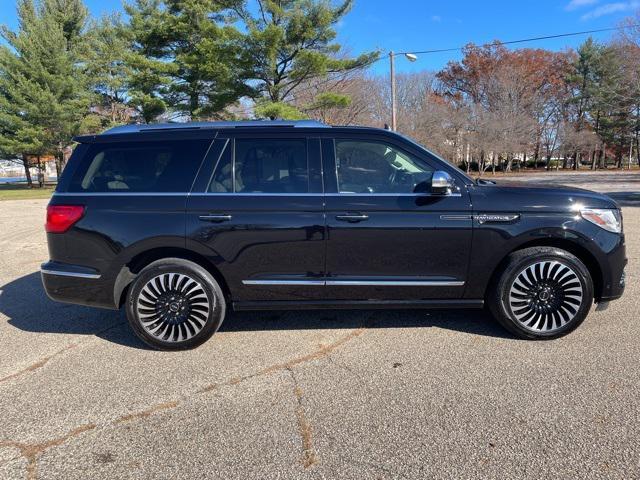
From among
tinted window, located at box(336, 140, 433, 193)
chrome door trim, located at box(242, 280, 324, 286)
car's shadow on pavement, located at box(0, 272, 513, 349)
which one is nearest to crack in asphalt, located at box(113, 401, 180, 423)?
car's shadow on pavement, located at box(0, 272, 513, 349)

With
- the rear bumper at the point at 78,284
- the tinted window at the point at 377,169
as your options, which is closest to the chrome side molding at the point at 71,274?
the rear bumper at the point at 78,284

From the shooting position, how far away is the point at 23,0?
29.8 meters

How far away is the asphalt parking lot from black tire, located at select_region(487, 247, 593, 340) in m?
0.18

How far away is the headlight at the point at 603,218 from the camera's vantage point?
3.47 meters

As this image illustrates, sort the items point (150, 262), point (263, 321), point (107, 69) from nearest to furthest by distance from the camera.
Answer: point (150, 262) → point (263, 321) → point (107, 69)

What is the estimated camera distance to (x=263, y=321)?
4.18 m

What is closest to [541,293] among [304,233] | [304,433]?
[304,233]

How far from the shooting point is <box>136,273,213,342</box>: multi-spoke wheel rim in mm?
3523

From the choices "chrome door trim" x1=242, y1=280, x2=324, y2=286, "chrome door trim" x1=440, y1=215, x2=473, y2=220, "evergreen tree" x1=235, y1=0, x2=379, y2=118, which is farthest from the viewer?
"evergreen tree" x1=235, y1=0, x2=379, y2=118

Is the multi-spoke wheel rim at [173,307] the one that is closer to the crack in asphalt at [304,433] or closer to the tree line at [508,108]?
the crack in asphalt at [304,433]

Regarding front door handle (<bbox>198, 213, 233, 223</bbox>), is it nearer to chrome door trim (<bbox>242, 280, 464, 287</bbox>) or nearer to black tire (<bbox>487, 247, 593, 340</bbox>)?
chrome door trim (<bbox>242, 280, 464, 287</bbox>)

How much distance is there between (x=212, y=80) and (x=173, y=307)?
911 inches

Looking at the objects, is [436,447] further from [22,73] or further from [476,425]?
[22,73]

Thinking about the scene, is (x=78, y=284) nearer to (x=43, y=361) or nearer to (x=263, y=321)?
(x=43, y=361)
